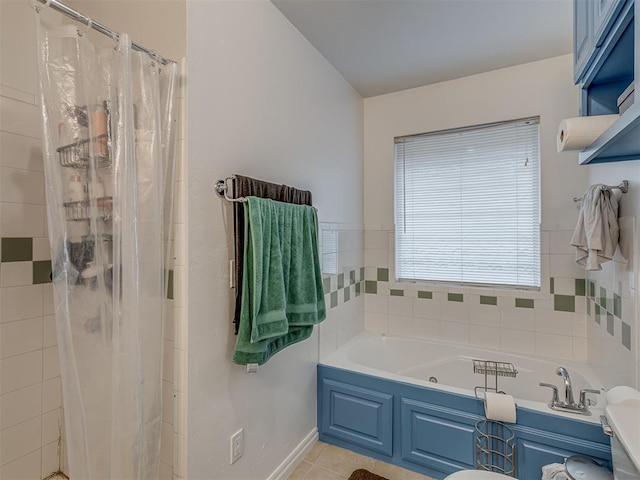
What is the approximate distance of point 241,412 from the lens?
151cm

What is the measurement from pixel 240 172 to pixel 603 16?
1.39 m

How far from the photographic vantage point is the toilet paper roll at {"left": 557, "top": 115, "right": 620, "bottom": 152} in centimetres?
114

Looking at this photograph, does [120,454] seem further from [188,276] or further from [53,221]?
[53,221]

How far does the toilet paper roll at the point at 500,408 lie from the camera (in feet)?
5.28

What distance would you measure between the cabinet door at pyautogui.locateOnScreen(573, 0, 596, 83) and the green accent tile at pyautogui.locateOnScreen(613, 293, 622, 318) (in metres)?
1.03

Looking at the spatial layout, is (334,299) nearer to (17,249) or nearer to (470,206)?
(470,206)

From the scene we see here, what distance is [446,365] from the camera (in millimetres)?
2436

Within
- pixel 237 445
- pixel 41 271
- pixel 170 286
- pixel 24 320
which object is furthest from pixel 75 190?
pixel 237 445

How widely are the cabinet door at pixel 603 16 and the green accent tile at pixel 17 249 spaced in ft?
7.32

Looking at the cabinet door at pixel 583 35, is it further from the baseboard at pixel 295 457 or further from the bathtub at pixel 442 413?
the baseboard at pixel 295 457

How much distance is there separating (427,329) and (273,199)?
1.79 m

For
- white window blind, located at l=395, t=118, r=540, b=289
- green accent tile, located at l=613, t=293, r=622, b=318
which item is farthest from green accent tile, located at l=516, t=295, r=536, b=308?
green accent tile, located at l=613, t=293, r=622, b=318

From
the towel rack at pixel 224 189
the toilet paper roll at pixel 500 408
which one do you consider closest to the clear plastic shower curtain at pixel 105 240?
the towel rack at pixel 224 189

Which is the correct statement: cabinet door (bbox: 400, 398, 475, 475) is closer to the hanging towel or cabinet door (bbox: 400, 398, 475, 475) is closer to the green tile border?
the green tile border
